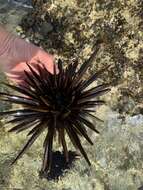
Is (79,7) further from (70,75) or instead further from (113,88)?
(70,75)

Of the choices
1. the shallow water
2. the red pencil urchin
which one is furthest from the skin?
the shallow water

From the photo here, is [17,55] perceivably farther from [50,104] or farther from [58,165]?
[58,165]

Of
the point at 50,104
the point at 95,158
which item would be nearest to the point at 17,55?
the point at 50,104

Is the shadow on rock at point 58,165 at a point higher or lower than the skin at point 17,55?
lower

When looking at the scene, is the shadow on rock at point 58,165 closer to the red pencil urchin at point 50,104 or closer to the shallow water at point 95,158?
the shallow water at point 95,158

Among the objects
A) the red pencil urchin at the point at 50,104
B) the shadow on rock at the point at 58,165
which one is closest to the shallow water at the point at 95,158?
the shadow on rock at the point at 58,165

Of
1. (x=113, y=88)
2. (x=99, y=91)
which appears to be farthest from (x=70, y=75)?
(x=113, y=88)
